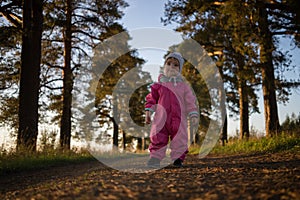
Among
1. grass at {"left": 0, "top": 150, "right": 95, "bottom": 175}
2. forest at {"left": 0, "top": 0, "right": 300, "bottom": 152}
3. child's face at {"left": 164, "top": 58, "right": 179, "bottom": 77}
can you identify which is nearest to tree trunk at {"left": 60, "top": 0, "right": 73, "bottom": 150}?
forest at {"left": 0, "top": 0, "right": 300, "bottom": 152}

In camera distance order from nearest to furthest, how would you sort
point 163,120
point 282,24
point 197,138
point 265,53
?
1. point 163,120
2. point 265,53
3. point 282,24
4. point 197,138

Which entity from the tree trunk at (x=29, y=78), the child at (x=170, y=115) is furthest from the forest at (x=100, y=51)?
the child at (x=170, y=115)

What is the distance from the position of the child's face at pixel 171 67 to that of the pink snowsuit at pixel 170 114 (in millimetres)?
134

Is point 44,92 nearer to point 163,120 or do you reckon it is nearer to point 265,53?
point 265,53

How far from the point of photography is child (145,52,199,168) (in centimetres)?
512

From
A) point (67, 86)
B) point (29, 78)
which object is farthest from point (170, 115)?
point (67, 86)

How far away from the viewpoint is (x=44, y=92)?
15297 mm

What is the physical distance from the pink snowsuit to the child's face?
0.13 meters

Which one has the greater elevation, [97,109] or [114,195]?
[97,109]

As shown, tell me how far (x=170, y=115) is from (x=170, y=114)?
0.06 feet

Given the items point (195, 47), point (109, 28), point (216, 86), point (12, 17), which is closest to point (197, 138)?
point (216, 86)

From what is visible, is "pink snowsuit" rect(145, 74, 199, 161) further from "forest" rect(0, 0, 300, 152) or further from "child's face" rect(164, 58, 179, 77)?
"forest" rect(0, 0, 300, 152)

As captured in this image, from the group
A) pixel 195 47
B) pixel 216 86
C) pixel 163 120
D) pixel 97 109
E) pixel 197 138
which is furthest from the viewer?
pixel 197 138

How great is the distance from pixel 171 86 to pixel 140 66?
16.5 meters
